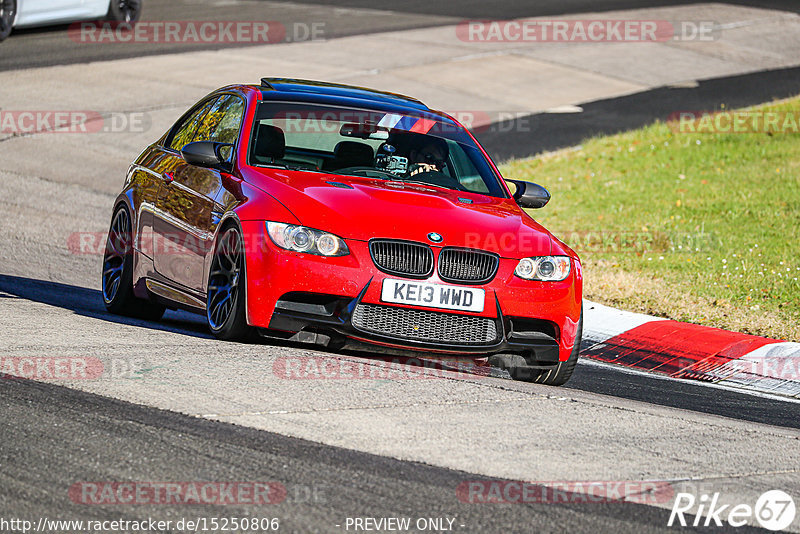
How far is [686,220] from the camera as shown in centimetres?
1394

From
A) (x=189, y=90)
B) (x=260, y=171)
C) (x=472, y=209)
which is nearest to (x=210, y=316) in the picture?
(x=260, y=171)

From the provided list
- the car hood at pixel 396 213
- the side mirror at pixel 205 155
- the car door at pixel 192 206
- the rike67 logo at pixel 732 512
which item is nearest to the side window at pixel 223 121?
the car door at pixel 192 206

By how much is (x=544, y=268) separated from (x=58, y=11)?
54.2 feet

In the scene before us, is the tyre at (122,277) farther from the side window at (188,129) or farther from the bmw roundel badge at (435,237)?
the bmw roundel badge at (435,237)

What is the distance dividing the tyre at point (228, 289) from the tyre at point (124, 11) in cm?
1682

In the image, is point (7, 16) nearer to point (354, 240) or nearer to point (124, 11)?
point (124, 11)

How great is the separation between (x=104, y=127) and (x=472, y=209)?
422 inches

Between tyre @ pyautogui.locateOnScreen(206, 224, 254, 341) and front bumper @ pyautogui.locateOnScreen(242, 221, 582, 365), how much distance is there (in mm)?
95

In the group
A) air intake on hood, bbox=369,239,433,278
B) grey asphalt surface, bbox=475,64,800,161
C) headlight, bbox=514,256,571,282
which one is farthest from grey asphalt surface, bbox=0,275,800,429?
grey asphalt surface, bbox=475,64,800,161

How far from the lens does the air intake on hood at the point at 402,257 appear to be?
690cm

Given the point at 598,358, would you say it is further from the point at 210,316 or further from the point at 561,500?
the point at 561,500

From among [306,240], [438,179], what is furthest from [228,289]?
[438,179]

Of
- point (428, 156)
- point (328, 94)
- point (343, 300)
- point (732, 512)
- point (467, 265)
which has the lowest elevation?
point (732, 512)

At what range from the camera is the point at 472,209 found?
7562 millimetres
